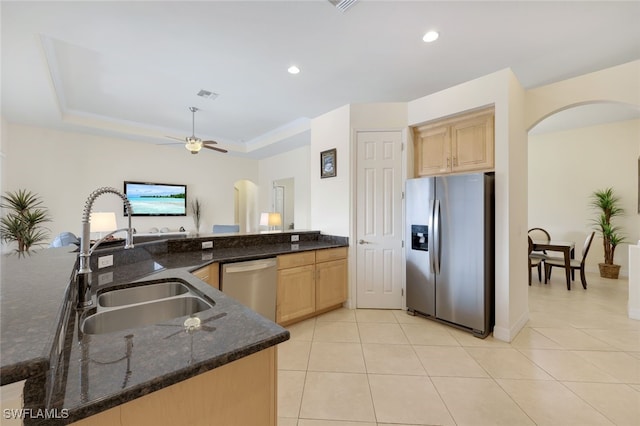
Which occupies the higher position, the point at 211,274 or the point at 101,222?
the point at 101,222

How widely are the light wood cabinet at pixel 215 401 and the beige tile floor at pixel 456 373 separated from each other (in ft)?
3.23

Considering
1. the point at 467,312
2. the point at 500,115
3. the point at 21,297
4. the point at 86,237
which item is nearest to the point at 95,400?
the point at 21,297

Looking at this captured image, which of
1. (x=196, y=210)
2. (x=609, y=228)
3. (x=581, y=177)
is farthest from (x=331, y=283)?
(x=581, y=177)

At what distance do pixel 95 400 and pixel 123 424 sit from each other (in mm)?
A: 137

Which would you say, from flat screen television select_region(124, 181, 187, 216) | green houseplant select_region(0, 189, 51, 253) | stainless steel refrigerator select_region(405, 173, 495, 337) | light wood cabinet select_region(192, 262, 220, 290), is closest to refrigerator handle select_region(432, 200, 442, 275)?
stainless steel refrigerator select_region(405, 173, 495, 337)

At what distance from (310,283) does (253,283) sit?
744 millimetres

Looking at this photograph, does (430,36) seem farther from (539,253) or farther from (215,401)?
(539,253)

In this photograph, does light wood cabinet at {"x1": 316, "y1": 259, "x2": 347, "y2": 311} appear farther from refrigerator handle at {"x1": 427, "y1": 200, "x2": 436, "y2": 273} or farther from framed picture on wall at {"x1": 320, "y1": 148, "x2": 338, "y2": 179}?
framed picture on wall at {"x1": 320, "y1": 148, "x2": 338, "y2": 179}

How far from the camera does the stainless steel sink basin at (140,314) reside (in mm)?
1134

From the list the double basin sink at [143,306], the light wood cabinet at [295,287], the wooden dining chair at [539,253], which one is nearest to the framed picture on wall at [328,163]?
the light wood cabinet at [295,287]

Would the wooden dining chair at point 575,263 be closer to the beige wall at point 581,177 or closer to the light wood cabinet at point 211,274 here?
the beige wall at point 581,177

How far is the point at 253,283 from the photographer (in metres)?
2.58

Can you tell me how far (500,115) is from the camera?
2645mm

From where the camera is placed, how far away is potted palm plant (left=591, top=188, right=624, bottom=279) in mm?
4734
